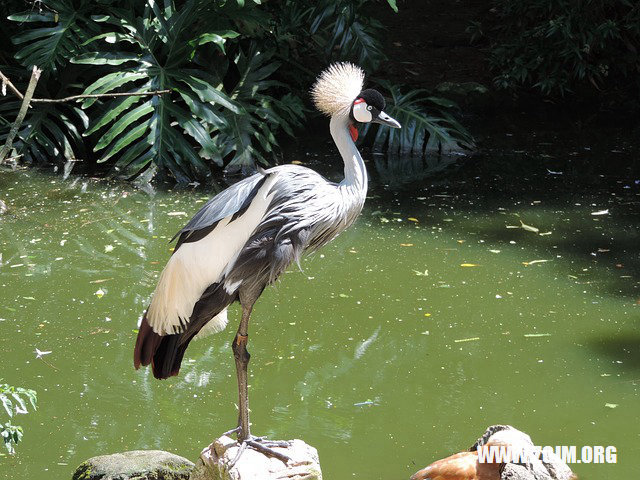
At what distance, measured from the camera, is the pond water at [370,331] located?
383 centimetres

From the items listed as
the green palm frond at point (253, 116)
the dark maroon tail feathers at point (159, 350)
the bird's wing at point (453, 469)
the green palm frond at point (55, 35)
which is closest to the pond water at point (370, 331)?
the bird's wing at point (453, 469)

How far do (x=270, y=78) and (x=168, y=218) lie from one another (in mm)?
2719

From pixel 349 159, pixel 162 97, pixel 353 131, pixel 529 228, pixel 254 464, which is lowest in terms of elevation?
pixel 254 464

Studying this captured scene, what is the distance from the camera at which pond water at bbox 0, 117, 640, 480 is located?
383 cm

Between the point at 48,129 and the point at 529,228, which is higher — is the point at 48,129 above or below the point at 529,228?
above

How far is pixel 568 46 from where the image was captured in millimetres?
8898

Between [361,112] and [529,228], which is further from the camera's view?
[529,228]

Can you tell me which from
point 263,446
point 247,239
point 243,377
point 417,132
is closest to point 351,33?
point 417,132

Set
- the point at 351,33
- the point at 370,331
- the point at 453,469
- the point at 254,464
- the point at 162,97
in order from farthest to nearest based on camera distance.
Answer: the point at 351,33 → the point at 162,97 → the point at 370,331 → the point at 453,469 → the point at 254,464

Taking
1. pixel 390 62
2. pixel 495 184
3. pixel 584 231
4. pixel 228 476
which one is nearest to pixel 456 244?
pixel 584 231

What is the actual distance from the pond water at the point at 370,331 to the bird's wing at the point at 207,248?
76cm

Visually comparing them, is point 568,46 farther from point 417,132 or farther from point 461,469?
point 461,469

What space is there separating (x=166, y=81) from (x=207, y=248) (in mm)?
4301

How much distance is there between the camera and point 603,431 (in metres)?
3.82
